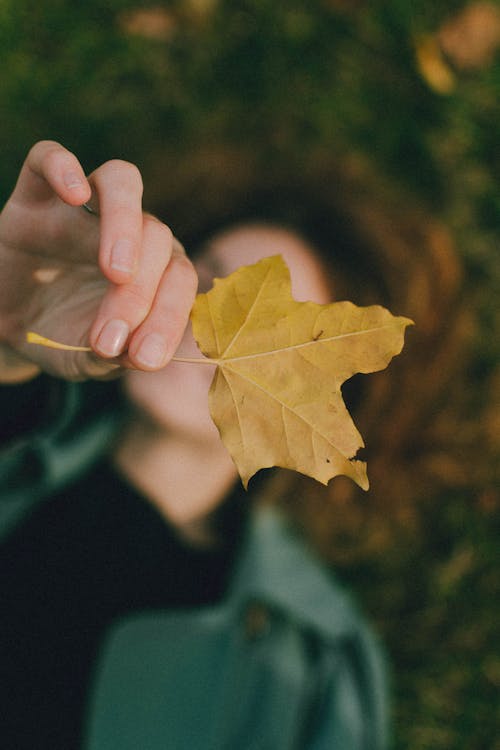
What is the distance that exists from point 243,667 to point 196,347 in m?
0.93

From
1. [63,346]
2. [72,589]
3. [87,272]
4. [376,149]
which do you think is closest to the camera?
[63,346]

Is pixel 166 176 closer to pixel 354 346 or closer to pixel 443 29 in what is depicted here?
pixel 443 29

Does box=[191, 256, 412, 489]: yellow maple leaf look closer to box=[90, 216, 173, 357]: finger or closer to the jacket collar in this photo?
box=[90, 216, 173, 357]: finger

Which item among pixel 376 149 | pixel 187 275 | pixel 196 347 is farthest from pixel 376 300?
pixel 187 275

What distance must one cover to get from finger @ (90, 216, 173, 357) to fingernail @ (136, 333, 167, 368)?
24mm

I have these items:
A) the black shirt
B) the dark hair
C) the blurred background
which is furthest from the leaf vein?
the blurred background

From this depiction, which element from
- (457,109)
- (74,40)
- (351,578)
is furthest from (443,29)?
(351,578)

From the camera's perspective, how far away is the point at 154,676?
1.85 m

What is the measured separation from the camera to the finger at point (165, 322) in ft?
2.10

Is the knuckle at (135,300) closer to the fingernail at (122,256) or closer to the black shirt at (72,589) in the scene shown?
the fingernail at (122,256)

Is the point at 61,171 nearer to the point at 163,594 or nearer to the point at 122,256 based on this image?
the point at 122,256

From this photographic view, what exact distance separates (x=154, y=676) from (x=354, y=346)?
152 centimetres

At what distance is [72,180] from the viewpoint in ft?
2.16

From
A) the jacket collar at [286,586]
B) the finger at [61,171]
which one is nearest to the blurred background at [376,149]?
the jacket collar at [286,586]
